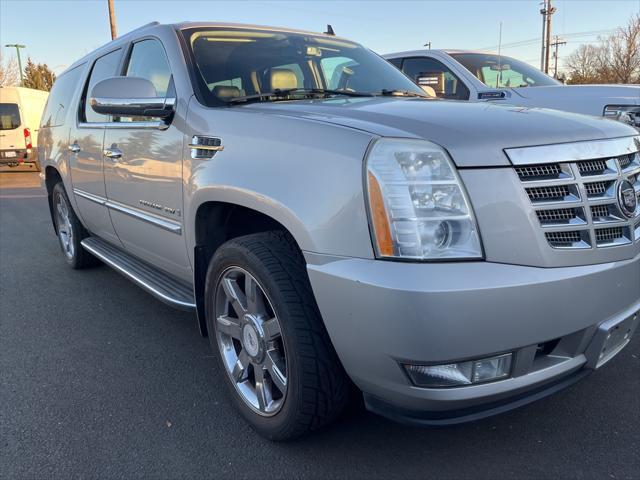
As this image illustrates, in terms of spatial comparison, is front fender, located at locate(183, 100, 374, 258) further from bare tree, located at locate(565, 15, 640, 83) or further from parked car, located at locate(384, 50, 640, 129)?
bare tree, located at locate(565, 15, 640, 83)

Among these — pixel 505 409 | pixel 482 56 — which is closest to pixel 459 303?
pixel 505 409

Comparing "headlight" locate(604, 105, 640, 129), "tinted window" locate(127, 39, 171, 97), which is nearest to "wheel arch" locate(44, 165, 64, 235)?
"tinted window" locate(127, 39, 171, 97)

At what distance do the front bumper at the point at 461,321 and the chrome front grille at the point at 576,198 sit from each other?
0.11 metres

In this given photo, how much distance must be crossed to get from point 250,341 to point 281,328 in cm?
39

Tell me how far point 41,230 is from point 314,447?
6435 millimetres

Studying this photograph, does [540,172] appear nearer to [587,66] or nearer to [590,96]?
[590,96]

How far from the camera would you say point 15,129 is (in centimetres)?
1662

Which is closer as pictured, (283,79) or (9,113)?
(283,79)

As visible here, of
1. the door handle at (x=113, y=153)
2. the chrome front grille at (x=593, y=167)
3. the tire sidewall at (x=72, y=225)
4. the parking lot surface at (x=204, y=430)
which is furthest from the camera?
the tire sidewall at (x=72, y=225)

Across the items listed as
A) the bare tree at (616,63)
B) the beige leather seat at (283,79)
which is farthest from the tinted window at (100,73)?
the bare tree at (616,63)

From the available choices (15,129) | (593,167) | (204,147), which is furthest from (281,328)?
(15,129)

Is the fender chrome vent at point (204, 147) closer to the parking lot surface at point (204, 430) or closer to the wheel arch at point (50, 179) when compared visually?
the parking lot surface at point (204, 430)

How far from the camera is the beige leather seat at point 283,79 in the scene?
3.07 m

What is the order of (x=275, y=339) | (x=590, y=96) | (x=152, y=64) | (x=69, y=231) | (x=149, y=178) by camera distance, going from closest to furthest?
(x=275, y=339)
(x=149, y=178)
(x=152, y=64)
(x=69, y=231)
(x=590, y=96)
